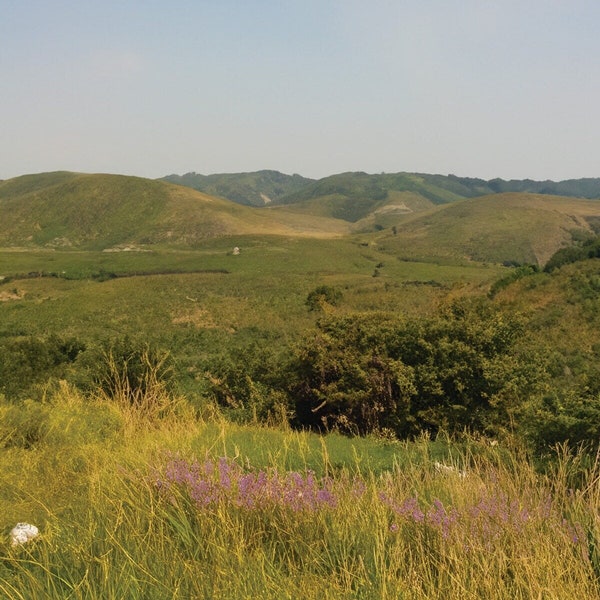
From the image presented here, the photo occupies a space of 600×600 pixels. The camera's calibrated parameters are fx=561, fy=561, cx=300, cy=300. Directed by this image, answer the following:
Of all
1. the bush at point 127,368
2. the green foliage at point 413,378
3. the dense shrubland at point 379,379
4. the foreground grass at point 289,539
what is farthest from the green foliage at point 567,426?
the bush at point 127,368

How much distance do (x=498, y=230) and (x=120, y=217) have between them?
112 metres

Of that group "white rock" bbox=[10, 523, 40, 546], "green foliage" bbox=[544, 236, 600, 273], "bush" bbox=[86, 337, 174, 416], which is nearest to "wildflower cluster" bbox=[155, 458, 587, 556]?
"white rock" bbox=[10, 523, 40, 546]

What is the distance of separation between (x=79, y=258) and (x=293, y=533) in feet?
412

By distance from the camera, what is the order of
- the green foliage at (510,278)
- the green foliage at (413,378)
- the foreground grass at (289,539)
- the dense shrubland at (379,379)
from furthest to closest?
the green foliage at (510,278) < the green foliage at (413,378) < the dense shrubland at (379,379) < the foreground grass at (289,539)

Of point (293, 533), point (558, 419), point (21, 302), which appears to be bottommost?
point (21, 302)

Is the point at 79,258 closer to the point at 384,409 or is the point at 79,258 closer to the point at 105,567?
the point at 384,409

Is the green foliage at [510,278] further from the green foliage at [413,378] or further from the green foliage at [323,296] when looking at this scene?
the green foliage at [413,378]

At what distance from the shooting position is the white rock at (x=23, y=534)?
373 cm

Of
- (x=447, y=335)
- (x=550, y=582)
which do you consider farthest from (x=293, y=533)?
(x=447, y=335)

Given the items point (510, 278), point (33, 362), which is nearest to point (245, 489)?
point (33, 362)

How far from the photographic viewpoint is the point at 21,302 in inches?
2493

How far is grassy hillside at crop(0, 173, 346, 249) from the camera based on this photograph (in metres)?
160

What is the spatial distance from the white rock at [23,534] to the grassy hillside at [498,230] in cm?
12297

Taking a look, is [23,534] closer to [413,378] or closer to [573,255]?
[413,378]
